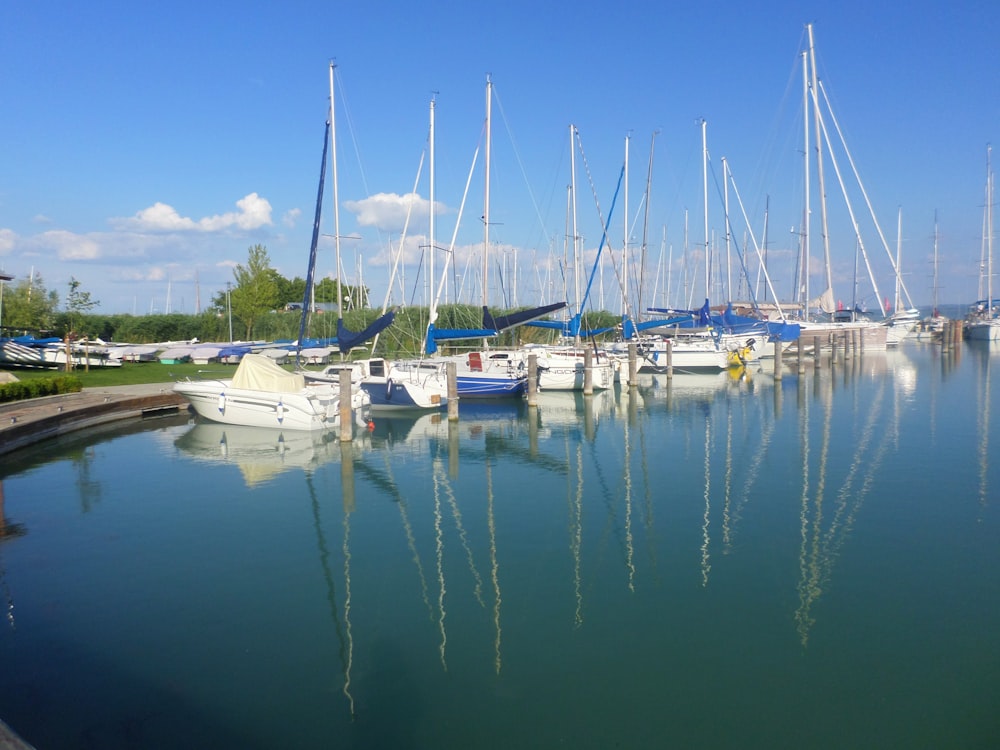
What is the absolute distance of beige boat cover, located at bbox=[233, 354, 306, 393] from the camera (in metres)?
26.0

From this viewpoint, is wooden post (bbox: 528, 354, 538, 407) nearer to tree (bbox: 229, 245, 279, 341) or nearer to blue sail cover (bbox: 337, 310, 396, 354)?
blue sail cover (bbox: 337, 310, 396, 354)

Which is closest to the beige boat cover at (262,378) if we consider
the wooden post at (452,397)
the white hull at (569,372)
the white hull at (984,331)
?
the wooden post at (452,397)

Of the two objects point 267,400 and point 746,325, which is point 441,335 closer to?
point 267,400

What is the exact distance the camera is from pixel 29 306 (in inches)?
2004

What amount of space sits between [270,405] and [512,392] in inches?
442

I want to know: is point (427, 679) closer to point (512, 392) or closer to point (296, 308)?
point (512, 392)

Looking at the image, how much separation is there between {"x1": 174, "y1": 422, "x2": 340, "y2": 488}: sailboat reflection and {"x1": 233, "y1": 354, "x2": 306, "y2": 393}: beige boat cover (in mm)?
1438

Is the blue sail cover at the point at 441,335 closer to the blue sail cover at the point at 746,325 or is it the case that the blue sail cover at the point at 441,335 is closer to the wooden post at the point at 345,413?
the wooden post at the point at 345,413

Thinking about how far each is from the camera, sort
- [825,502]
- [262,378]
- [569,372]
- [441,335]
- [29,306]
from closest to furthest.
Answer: [825,502]
[262,378]
[441,335]
[569,372]
[29,306]

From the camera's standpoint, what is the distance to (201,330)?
63.0 metres

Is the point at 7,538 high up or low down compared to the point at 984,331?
down

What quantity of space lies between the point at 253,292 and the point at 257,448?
1656 inches

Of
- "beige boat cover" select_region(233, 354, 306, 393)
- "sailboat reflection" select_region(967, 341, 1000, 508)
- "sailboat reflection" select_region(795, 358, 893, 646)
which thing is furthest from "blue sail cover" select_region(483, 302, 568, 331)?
"sailboat reflection" select_region(967, 341, 1000, 508)

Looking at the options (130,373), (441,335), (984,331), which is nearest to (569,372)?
(441,335)
